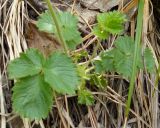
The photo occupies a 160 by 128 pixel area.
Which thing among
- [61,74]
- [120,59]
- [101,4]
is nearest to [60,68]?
[61,74]

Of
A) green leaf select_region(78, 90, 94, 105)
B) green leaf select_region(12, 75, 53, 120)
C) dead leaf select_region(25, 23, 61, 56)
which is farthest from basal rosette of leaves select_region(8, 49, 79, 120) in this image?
dead leaf select_region(25, 23, 61, 56)

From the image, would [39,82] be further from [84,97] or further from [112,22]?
[112,22]

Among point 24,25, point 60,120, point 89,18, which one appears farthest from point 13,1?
point 60,120

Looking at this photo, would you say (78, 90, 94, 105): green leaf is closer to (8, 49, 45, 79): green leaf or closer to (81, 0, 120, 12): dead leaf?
(8, 49, 45, 79): green leaf

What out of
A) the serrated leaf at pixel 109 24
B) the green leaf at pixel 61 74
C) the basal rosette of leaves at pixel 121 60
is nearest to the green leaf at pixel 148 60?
the basal rosette of leaves at pixel 121 60

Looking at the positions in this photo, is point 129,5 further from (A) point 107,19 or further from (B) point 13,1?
(B) point 13,1

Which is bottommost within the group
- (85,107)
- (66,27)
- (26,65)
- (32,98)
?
(85,107)
